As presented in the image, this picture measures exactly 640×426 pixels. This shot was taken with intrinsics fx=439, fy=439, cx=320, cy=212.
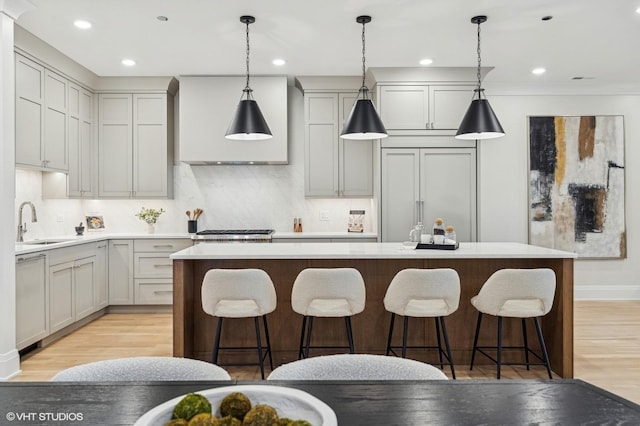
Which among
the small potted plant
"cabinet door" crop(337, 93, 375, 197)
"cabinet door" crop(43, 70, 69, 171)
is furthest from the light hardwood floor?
"cabinet door" crop(337, 93, 375, 197)

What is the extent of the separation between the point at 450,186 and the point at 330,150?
1.45 metres

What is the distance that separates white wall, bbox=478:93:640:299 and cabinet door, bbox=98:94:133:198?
439cm

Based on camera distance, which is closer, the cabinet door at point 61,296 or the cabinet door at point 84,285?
the cabinet door at point 61,296

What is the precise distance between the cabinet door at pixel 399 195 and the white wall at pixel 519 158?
48.0 inches

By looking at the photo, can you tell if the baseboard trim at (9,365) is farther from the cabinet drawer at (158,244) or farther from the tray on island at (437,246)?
the tray on island at (437,246)

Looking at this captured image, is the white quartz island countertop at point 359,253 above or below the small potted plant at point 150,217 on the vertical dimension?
below

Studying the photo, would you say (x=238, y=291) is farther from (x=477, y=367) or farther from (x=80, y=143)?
(x=80, y=143)

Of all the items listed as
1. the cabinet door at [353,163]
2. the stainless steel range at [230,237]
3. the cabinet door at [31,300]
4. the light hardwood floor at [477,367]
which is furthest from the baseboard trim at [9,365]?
the cabinet door at [353,163]

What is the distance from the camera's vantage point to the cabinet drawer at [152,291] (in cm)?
502

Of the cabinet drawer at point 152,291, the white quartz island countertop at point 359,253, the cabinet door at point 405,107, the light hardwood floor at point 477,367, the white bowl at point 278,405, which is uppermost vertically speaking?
the cabinet door at point 405,107

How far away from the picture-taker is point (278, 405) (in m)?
0.86

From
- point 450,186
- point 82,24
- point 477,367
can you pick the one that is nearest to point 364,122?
point 450,186

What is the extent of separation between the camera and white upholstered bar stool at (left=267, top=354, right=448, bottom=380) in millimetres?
1237

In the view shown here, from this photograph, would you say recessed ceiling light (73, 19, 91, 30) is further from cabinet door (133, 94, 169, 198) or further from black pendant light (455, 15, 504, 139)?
black pendant light (455, 15, 504, 139)
